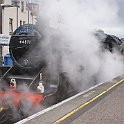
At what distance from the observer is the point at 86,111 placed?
308 inches

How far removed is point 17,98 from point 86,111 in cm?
174

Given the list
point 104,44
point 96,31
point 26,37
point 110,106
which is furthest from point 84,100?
point 104,44

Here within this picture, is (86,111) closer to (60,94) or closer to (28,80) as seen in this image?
(60,94)

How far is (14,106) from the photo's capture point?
8.41 meters

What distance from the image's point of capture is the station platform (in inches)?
266

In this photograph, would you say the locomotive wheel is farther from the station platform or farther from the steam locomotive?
the station platform

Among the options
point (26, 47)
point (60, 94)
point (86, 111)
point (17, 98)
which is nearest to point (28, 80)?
point (17, 98)

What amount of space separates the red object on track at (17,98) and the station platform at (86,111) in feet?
1.58

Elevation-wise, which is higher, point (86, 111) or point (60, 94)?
point (60, 94)

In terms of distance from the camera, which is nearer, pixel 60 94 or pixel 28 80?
pixel 28 80

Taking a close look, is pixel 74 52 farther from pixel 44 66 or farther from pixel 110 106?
pixel 110 106

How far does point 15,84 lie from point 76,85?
2606 mm

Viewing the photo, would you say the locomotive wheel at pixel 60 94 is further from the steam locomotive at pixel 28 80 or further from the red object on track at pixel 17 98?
the red object on track at pixel 17 98

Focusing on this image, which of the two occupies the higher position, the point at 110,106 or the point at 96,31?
the point at 96,31
